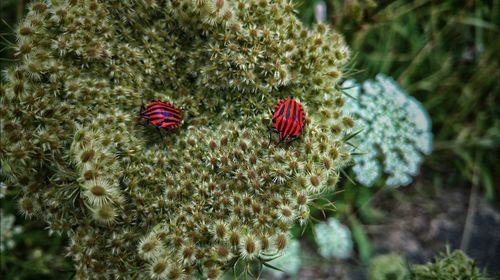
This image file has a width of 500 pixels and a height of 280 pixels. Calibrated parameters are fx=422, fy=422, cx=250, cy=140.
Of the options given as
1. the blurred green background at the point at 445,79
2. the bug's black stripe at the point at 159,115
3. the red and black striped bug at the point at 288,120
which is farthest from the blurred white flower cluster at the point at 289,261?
the bug's black stripe at the point at 159,115

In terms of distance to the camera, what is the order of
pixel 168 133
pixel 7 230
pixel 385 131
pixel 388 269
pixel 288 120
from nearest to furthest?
pixel 288 120 < pixel 168 133 < pixel 385 131 < pixel 7 230 < pixel 388 269

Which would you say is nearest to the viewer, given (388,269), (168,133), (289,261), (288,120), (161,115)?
(288,120)

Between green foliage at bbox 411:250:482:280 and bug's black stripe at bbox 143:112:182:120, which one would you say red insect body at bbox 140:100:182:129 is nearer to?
bug's black stripe at bbox 143:112:182:120

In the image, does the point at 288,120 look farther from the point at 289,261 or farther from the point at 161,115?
the point at 289,261

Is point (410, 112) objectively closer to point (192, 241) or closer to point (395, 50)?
point (395, 50)

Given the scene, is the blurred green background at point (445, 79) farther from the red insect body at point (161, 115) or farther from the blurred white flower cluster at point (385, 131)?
the red insect body at point (161, 115)

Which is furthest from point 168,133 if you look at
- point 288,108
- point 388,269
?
point 388,269

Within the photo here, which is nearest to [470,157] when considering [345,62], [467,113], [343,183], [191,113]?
[467,113]
